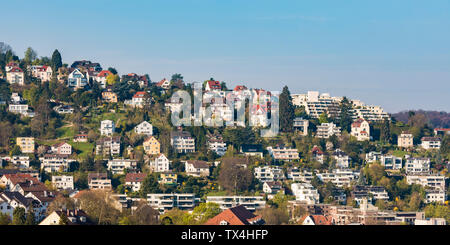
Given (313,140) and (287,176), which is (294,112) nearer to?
(313,140)

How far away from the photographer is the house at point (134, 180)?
33.4m

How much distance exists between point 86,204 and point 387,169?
61.5ft

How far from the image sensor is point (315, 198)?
3284 cm

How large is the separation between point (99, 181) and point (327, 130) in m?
15.8

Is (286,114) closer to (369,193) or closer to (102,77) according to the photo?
(369,193)

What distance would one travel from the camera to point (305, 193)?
32688 millimetres

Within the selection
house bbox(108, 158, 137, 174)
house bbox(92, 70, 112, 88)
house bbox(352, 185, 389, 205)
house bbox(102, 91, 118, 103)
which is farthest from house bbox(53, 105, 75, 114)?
house bbox(352, 185, 389, 205)

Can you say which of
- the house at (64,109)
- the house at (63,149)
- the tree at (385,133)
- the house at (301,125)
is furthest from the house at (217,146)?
the tree at (385,133)

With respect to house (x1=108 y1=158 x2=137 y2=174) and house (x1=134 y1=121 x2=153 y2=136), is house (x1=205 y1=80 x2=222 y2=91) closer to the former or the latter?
house (x1=134 y1=121 x2=153 y2=136)

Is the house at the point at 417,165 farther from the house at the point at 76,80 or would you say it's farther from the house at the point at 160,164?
the house at the point at 76,80

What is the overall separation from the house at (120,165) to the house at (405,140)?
15.7 m

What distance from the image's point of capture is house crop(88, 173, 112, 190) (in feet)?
110

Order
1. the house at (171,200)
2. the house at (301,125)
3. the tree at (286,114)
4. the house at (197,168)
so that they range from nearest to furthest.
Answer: the house at (171,200), the house at (197,168), the tree at (286,114), the house at (301,125)

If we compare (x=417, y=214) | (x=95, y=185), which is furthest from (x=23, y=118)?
(x=417, y=214)
